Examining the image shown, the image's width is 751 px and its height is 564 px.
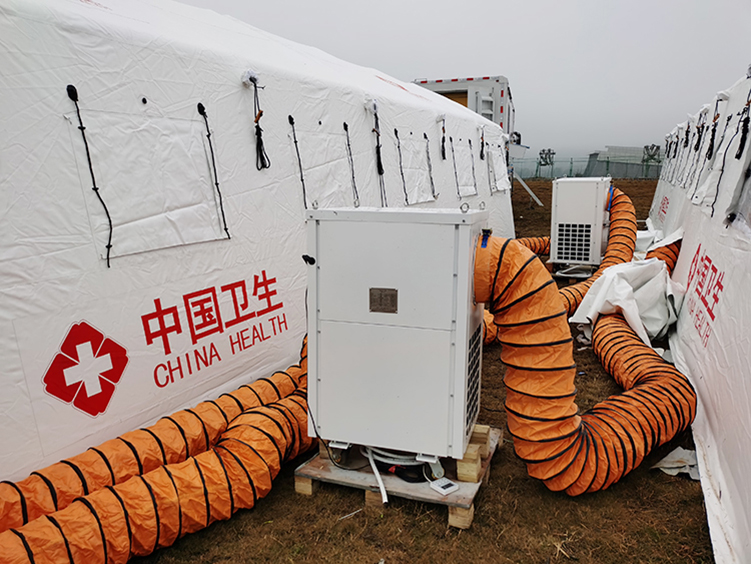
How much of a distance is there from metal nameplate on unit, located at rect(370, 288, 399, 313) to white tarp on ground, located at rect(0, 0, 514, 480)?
0.76 m

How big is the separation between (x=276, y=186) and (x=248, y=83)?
828mm

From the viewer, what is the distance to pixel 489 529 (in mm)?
2902

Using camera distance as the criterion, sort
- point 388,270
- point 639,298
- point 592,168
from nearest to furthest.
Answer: point 388,270, point 639,298, point 592,168

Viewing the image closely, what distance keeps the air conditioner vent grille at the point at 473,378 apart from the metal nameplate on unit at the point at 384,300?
1.53 ft

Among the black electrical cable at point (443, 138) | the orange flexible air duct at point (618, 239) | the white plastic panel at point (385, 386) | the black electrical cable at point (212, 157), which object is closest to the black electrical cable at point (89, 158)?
the black electrical cable at point (212, 157)

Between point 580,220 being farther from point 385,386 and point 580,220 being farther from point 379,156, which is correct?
point 385,386

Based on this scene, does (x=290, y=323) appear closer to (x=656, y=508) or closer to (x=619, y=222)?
(x=656, y=508)

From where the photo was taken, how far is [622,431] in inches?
130

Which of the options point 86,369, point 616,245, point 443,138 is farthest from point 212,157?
point 616,245

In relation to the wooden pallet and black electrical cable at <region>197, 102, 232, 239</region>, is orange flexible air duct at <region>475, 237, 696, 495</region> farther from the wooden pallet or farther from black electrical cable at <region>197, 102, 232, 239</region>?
black electrical cable at <region>197, 102, 232, 239</region>

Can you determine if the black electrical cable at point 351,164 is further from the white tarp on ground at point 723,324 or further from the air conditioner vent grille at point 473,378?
the white tarp on ground at point 723,324

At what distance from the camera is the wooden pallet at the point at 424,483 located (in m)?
2.88

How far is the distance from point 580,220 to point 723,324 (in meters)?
5.15

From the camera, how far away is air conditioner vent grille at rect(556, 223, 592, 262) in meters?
8.59
